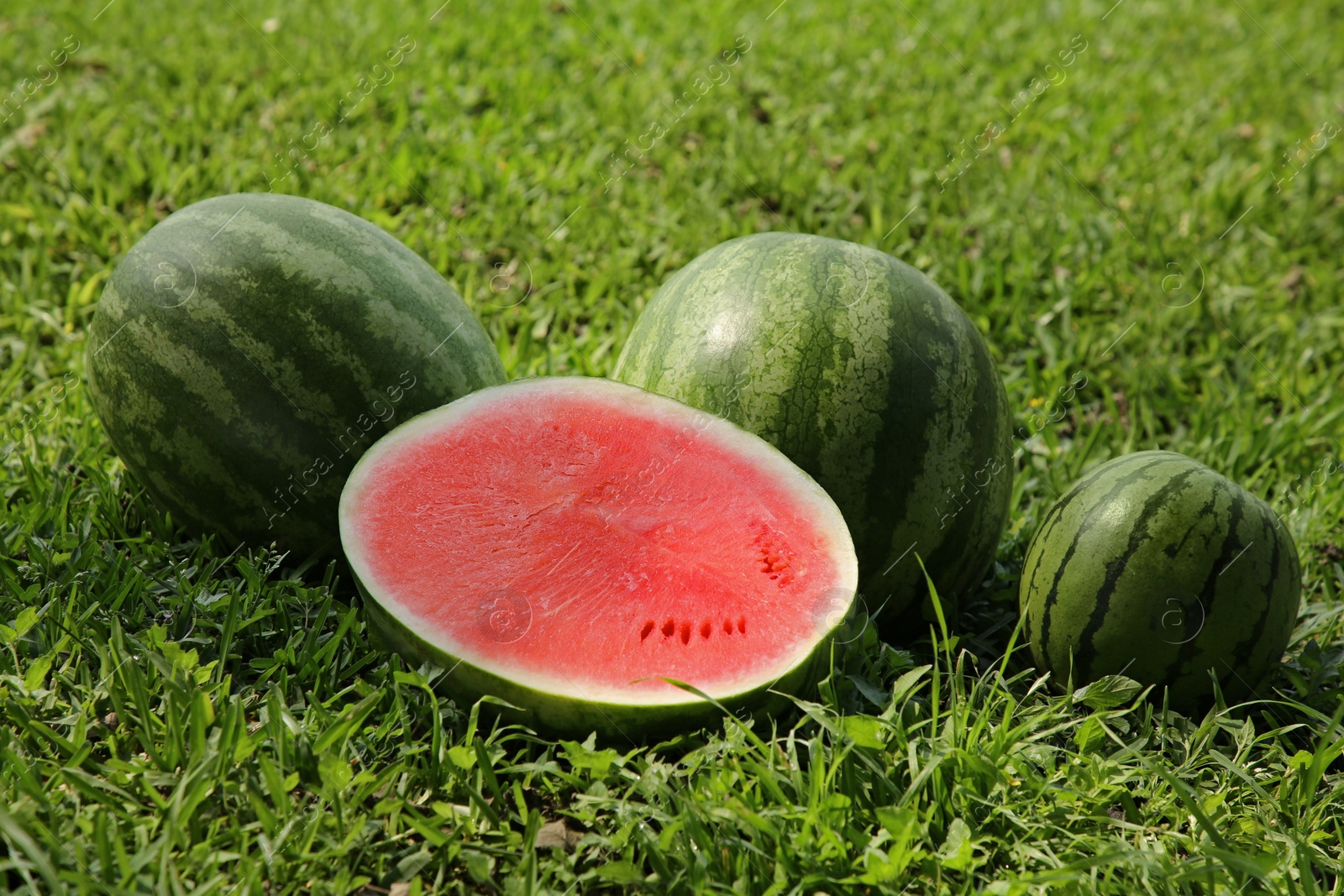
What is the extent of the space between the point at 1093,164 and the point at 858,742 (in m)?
3.82

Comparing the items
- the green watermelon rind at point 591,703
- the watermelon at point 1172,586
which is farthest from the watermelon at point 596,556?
the watermelon at point 1172,586

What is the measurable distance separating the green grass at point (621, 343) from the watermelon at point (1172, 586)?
11cm

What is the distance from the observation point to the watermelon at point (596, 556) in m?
2.04

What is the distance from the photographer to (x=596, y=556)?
7.29 ft

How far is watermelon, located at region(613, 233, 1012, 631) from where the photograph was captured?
2.38 m

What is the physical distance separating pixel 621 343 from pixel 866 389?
1463 mm

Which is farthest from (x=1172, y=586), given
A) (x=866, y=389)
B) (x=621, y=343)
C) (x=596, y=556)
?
(x=621, y=343)

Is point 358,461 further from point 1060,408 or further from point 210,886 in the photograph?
point 1060,408

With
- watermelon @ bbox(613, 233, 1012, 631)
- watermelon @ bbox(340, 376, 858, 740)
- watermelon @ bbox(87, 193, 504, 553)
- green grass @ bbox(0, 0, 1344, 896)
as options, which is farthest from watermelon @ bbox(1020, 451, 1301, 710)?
watermelon @ bbox(87, 193, 504, 553)

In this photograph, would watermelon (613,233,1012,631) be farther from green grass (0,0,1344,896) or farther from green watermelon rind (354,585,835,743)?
green watermelon rind (354,585,835,743)

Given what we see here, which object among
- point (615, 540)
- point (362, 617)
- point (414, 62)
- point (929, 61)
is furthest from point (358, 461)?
point (929, 61)

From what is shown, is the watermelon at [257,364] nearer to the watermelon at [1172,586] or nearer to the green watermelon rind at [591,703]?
the green watermelon rind at [591,703]

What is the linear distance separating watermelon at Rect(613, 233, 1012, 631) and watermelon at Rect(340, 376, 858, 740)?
118 mm

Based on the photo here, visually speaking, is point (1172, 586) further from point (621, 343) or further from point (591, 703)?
point (621, 343)
